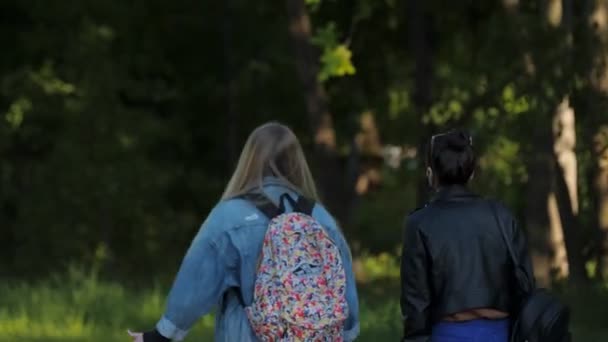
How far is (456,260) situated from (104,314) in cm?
937

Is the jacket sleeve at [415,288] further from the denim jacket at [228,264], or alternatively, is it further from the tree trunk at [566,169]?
the tree trunk at [566,169]

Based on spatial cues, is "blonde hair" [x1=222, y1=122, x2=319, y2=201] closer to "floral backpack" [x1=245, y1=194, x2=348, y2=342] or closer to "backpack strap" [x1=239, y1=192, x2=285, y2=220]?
"backpack strap" [x1=239, y1=192, x2=285, y2=220]

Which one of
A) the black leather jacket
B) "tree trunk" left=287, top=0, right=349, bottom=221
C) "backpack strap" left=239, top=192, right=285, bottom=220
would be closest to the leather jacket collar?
the black leather jacket

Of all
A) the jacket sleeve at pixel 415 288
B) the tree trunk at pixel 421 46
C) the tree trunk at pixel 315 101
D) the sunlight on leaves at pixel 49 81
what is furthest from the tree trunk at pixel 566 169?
the sunlight on leaves at pixel 49 81

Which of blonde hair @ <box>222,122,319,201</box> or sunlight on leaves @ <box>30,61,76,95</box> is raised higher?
blonde hair @ <box>222,122,319,201</box>

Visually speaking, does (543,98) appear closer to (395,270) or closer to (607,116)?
(607,116)

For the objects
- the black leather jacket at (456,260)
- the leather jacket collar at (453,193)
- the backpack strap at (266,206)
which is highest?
the leather jacket collar at (453,193)

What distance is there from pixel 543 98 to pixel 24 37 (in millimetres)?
18888

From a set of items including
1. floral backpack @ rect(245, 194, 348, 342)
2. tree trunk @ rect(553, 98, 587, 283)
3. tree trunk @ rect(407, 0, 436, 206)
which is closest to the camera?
floral backpack @ rect(245, 194, 348, 342)

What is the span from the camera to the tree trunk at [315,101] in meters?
23.3

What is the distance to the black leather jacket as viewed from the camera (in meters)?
5.92

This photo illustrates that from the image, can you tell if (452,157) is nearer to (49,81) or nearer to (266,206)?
(266,206)

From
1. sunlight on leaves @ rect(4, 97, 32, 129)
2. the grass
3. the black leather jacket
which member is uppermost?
the black leather jacket

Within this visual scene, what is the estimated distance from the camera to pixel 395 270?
2670cm
